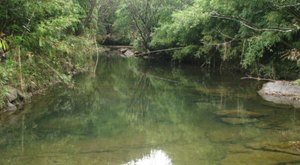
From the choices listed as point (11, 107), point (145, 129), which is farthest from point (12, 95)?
point (145, 129)

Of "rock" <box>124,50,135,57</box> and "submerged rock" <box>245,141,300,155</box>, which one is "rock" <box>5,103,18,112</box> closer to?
"submerged rock" <box>245,141,300,155</box>

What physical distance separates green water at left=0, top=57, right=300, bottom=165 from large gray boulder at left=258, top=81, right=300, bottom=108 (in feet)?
1.79

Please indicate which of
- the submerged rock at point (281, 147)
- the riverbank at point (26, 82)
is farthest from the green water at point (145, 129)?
the riverbank at point (26, 82)

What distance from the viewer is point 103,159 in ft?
31.6

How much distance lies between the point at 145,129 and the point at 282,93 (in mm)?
8339

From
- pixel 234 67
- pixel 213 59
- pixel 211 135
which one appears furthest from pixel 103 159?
pixel 213 59

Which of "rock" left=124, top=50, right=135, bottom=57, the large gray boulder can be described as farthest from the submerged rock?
"rock" left=124, top=50, right=135, bottom=57

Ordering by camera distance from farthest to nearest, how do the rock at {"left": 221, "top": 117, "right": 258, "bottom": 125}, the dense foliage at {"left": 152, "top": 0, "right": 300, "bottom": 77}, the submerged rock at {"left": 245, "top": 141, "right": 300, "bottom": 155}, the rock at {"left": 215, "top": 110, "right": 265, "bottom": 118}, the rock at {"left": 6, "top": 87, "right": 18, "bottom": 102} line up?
the dense foliage at {"left": 152, "top": 0, "right": 300, "bottom": 77} → the rock at {"left": 6, "top": 87, "right": 18, "bottom": 102} → the rock at {"left": 215, "top": 110, "right": 265, "bottom": 118} → the rock at {"left": 221, "top": 117, "right": 258, "bottom": 125} → the submerged rock at {"left": 245, "top": 141, "right": 300, "bottom": 155}

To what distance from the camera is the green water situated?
32.8 ft

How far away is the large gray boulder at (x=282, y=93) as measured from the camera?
17.1m

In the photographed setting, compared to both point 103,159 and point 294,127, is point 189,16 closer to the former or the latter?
point 294,127

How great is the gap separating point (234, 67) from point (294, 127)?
17.3 meters

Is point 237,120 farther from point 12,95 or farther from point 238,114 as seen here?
point 12,95

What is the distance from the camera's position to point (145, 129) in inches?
506
